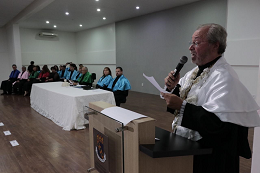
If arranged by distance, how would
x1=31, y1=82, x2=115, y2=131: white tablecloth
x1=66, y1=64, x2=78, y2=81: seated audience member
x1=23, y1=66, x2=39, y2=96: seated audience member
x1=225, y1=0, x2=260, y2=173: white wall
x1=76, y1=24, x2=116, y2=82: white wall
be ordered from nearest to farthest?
x1=31, y1=82, x2=115, y2=131: white tablecloth < x1=225, y1=0, x2=260, y2=173: white wall < x1=66, y1=64, x2=78, y2=81: seated audience member < x1=23, y1=66, x2=39, y2=96: seated audience member < x1=76, y1=24, x2=116, y2=82: white wall

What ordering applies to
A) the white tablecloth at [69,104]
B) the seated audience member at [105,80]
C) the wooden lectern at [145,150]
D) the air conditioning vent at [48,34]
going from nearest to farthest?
1. the wooden lectern at [145,150]
2. the white tablecloth at [69,104]
3. the seated audience member at [105,80]
4. the air conditioning vent at [48,34]

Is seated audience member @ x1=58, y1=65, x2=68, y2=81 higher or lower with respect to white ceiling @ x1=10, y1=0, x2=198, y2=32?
lower

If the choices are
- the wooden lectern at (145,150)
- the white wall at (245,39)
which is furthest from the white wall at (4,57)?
the wooden lectern at (145,150)

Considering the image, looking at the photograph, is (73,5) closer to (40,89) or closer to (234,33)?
(40,89)

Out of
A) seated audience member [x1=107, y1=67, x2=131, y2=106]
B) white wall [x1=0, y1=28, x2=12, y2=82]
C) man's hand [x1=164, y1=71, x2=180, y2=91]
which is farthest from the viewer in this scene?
white wall [x1=0, y1=28, x2=12, y2=82]

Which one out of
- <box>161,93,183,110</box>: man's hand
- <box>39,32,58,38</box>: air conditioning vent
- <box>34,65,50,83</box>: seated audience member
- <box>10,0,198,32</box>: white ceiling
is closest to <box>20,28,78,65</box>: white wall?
<box>39,32,58,38</box>: air conditioning vent

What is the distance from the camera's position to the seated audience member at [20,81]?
8.74 m

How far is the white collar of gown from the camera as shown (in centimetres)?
101

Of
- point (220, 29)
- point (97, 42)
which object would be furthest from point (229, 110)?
point (97, 42)

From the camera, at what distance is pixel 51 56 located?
1244 centimetres

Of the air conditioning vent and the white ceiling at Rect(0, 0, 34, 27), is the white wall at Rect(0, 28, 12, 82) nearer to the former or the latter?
the air conditioning vent

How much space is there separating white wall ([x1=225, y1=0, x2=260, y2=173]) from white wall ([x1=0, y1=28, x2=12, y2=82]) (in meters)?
11.2

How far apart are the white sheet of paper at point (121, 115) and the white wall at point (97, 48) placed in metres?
9.22

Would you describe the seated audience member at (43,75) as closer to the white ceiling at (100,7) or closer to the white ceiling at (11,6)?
the white ceiling at (100,7)
